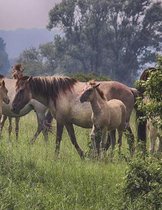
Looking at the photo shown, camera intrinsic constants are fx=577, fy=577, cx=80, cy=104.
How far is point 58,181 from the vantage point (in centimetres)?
855

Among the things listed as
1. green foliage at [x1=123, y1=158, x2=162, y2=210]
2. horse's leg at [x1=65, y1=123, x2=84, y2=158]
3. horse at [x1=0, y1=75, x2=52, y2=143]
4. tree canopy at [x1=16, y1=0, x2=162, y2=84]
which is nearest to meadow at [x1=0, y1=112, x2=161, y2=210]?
green foliage at [x1=123, y1=158, x2=162, y2=210]

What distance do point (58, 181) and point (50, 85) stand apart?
11.2ft

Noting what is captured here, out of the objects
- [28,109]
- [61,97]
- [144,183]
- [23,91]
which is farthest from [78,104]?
[144,183]

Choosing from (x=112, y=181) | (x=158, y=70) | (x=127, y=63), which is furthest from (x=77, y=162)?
(x=127, y=63)

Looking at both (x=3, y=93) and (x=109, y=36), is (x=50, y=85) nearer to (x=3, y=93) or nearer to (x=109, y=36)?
(x=3, y=93)

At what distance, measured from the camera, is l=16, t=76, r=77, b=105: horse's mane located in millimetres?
11531

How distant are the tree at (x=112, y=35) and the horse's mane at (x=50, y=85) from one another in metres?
51.6

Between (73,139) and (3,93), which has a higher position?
(3,93)

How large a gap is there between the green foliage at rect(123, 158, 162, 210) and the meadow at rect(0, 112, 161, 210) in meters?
0.06

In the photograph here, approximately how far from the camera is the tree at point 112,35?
6384 cm

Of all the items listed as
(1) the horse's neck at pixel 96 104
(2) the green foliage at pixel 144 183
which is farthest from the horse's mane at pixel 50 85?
(2) the green foliage at pixel 144 183

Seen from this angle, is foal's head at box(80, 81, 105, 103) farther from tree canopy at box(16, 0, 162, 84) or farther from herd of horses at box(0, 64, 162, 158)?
tree canopy at box(16, 0, 162, 84)

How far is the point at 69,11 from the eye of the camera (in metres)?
66.2

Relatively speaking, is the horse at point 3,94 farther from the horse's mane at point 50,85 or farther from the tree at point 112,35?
the tree at point 112,35
